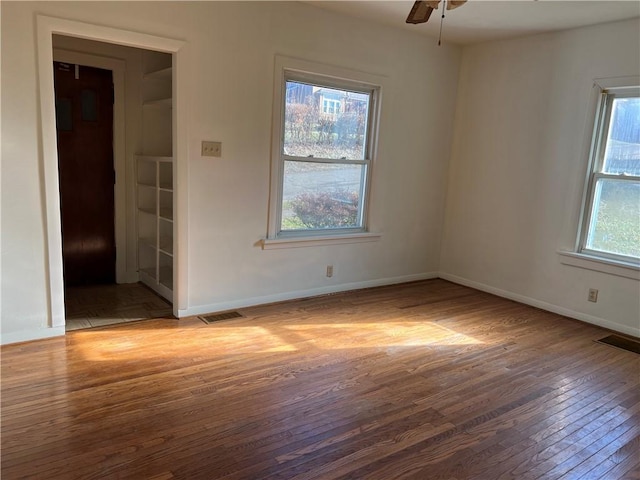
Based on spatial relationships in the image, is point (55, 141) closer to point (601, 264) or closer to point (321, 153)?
point (321, 153)

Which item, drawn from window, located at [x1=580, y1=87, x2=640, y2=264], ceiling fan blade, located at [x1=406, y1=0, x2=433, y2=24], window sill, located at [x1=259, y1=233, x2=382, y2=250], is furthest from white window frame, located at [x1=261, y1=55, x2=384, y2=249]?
window, located at [x1=580, y1=87, x2=640, y2=264]

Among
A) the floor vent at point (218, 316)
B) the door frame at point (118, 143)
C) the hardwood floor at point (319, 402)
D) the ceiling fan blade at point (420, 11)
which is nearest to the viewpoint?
the hardwood floor at point (319, 402)

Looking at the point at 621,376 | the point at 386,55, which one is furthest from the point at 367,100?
the point at 621,376

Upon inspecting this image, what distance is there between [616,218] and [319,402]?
300cm

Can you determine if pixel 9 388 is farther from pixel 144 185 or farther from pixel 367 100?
pixel 367 100

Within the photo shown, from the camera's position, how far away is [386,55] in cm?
436

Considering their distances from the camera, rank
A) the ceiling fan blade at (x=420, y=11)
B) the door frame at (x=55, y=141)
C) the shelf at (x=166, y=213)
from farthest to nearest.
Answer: the shelf at (x=166, y=213) < the door frame at (x=55, y=141) < the ceiling fan blade at (x=420, y=11)

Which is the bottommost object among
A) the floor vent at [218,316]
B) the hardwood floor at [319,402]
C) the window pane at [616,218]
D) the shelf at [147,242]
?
the hardwood floor at [319,402]

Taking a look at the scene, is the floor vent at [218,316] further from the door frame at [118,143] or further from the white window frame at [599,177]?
the white window frame at [599,177]

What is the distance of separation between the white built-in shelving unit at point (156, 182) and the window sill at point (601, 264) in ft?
11.4

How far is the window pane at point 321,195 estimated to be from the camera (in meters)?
4.10

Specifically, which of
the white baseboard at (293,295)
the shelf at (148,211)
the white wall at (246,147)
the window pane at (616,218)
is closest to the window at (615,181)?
the window pane at (616,218)

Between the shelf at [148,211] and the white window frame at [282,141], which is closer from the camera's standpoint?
the white window frame at [282,141]

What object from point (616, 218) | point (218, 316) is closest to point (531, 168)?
point (616, 218)
